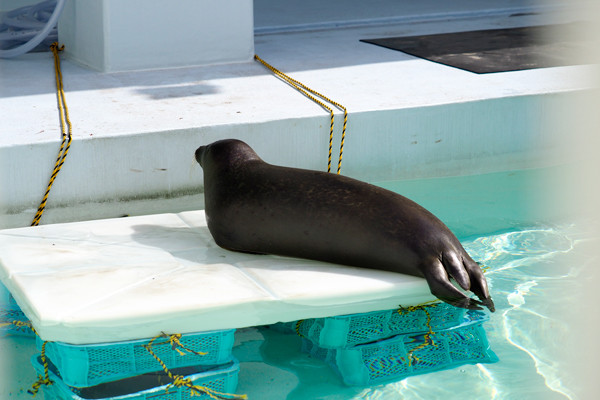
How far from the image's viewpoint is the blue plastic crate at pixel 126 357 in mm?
2576

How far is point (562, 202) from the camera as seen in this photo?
15.2ft

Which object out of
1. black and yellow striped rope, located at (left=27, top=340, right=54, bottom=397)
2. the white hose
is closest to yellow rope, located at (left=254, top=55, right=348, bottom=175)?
the white hose

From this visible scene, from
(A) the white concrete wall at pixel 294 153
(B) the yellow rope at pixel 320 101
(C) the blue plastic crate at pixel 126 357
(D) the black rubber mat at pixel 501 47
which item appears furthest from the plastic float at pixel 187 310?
(D) the black rubber mat at pixel 501 47

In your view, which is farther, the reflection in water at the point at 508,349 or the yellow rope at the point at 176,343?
the reflection in water at the point at 508,349

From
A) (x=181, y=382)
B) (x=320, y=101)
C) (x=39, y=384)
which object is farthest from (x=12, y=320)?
(x=320, y=101)

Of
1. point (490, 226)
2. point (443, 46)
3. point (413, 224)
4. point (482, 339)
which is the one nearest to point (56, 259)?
point (413, 224)

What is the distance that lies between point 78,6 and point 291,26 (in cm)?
190

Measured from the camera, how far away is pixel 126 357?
104 inches

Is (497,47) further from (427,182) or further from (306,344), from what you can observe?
(306,344)

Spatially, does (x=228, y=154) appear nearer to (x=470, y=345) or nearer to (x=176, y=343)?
(x=176, y=343)

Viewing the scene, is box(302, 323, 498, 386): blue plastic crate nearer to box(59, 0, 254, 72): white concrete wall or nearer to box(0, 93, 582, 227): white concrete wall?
box(0, 93, 582, 227): white concrete wall

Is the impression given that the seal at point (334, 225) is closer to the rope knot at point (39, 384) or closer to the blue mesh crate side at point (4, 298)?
the rope knot at point (39, 384)

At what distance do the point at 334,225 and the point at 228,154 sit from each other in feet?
2.03

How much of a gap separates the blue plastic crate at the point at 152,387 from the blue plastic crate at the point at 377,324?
0.34 meters
